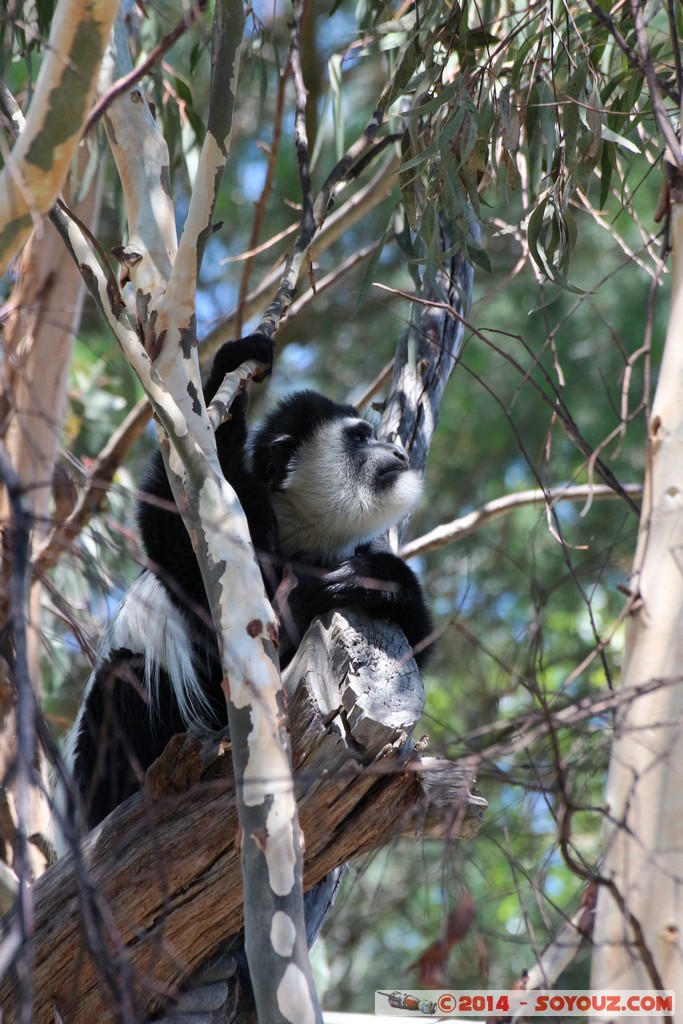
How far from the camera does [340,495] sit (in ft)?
9.41

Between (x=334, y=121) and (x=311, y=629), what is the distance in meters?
1.88

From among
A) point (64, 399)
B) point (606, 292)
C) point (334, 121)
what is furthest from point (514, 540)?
point (334, 121)

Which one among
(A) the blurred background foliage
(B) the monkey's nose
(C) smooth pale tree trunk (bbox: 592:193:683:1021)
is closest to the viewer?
(C) smooth pale tree trunk (bbox: 592:193:683:1021)

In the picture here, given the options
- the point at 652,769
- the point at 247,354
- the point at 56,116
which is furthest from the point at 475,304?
the point at 652,769

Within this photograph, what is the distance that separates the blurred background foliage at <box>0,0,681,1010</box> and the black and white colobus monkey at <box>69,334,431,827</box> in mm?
145

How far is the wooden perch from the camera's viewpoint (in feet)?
5.38

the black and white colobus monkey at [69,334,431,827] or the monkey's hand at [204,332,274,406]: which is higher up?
the monkey's hand at [204,332,274,406]

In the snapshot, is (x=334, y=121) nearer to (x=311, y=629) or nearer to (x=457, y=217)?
(x=457, y=217)

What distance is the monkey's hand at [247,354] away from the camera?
2.17 m

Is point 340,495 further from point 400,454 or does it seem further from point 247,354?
point 247,354

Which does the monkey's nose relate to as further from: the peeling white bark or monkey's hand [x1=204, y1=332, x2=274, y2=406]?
the peeling white bark

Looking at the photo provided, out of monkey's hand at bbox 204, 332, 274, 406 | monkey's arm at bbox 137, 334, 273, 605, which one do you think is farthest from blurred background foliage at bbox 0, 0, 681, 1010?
monkey's hand at bbox 204, 332, 274, 406


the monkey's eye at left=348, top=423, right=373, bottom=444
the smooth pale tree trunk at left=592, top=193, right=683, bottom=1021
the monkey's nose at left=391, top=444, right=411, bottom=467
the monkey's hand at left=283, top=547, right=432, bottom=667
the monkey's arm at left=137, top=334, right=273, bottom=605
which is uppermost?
the monkey's eye at left=348, top=423, right=373, bottom=444

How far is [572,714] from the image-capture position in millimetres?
1136
